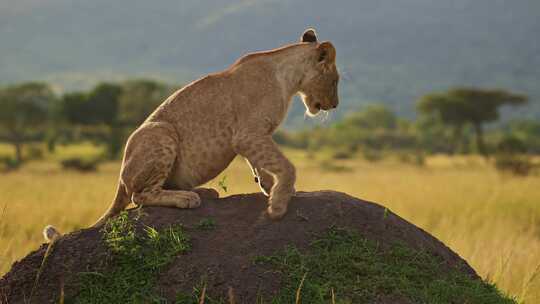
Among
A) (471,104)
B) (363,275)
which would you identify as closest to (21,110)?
(471,104)

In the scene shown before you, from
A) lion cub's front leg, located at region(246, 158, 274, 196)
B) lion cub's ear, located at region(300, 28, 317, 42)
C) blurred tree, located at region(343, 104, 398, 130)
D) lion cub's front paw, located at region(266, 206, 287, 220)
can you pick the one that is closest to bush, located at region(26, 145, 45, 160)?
lion cub's ear, located at region(300, 28, 317, 42)

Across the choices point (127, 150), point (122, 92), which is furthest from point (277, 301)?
point (122, 92)

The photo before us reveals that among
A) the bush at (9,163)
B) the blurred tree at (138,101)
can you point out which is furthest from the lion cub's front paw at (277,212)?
the blurred tree at (138,101)

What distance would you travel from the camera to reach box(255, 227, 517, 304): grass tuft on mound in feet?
15.0

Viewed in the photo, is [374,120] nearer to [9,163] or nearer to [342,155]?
[342,155]

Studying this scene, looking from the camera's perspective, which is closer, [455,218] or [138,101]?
[455,218]

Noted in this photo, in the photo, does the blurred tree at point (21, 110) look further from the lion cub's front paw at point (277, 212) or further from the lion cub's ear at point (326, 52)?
the lion cub's front paw at point (277, 212)

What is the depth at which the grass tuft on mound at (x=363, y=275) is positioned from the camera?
457 cm

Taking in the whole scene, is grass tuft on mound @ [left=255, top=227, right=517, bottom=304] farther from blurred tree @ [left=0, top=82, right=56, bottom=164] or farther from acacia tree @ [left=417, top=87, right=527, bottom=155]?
acacia tree @ [left=417, top=87, right=527, bottom=155]

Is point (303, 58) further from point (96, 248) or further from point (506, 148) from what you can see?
point (506, 148)

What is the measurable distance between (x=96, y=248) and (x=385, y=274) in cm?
229

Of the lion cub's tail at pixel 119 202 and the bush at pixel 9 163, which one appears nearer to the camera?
the lion cub's tail at pixel 119 202

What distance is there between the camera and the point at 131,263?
491cm

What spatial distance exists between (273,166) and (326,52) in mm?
1332
